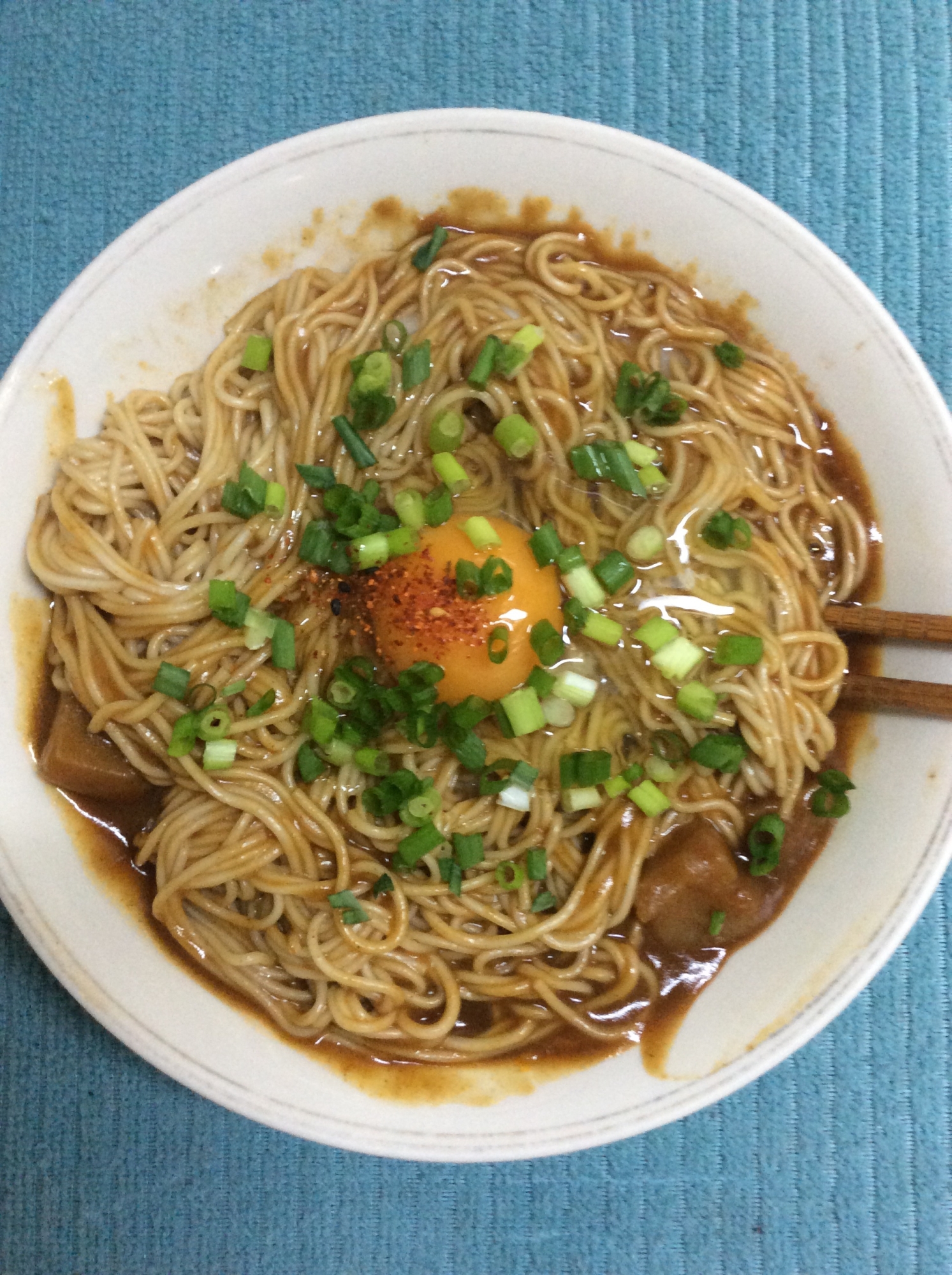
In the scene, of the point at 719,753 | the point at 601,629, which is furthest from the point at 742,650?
the point at 601,629

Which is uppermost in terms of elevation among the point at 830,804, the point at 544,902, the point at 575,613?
the point at 575,613

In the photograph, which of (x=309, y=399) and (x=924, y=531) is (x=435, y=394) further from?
(x=924, y=531)

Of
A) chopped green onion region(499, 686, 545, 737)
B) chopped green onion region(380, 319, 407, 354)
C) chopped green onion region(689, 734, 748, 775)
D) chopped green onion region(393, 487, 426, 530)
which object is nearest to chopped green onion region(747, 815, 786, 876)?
chopped green onion region(689, 734, 748, 775)

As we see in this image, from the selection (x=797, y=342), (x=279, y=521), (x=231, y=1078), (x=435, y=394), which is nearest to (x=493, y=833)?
(x=231, y=1078)

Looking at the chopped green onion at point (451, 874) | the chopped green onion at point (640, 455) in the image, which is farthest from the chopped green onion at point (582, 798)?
the chopped green onion at point (640, 455)

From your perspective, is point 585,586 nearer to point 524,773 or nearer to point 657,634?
point 657,634

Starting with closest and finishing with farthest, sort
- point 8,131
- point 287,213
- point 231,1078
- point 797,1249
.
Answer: point 231,1078 → point 287,213 → point 797,1249 → point 8,131

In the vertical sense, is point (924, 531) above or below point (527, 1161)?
above
